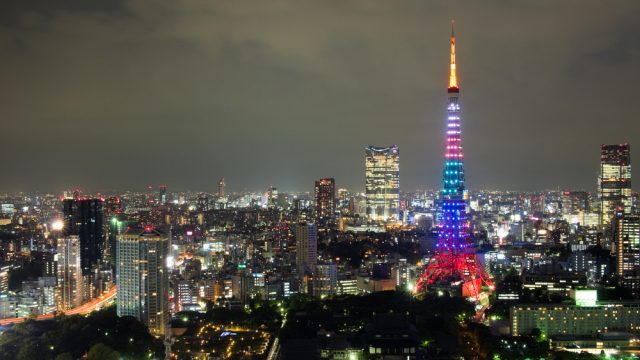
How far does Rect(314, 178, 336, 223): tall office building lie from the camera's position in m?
40.0

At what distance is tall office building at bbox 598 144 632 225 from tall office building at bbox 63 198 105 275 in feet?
65.9

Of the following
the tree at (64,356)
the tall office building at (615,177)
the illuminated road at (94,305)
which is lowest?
the illuminated road at (94,305)

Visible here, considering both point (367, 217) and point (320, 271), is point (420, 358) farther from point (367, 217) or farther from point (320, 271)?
point (367, 217)

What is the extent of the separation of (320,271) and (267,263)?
2886 millimetres

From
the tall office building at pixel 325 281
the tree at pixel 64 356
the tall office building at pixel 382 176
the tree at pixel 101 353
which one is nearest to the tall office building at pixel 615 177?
the tall office building at pixel 382 176

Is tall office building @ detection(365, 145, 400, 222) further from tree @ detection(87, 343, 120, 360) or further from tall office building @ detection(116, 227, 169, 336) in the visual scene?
tree @ detection(87, 343, 120, 360)

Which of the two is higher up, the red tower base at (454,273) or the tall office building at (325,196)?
the tall office building at (325,196)

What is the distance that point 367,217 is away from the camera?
3962 centimetres

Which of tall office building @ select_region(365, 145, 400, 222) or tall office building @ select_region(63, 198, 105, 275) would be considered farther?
tall office building @ select_region(365, 145, 400, 222)

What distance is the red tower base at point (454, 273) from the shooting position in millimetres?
18328

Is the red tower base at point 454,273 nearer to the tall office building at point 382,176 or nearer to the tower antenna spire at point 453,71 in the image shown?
the tower antenna spire at point 453,71

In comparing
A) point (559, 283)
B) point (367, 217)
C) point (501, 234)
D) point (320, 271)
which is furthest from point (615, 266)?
point (367, 217)

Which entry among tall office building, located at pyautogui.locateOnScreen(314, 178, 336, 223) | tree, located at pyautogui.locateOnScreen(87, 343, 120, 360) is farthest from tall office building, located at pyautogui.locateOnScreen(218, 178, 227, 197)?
tree, located at pyautogui.locateOnScreen(87, 343, 120, 360)

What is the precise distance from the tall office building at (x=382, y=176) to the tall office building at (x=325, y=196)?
175 centimetres
